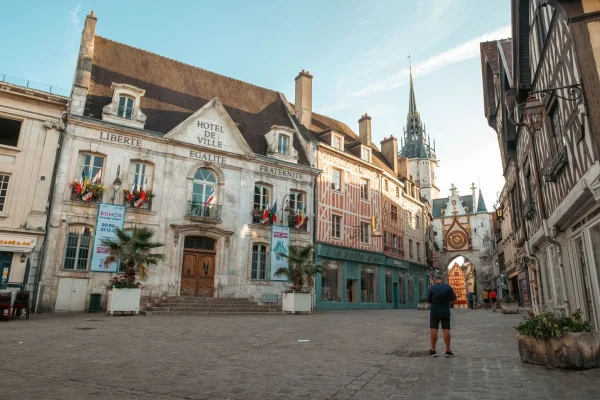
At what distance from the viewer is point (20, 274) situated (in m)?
14.0

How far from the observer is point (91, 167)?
16172 mm

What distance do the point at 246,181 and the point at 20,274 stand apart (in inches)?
374

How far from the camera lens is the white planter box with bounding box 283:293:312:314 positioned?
16.4 meters

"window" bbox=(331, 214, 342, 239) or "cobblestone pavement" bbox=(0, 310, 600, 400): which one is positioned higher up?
"window" bbox=(331, 214, 342, 239)

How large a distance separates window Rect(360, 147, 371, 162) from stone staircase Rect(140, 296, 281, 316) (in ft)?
39.5

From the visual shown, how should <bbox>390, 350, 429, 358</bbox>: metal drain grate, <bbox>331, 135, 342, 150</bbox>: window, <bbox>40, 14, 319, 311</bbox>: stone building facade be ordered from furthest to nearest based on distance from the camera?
1. <bbox>331, 135, 342, 150</bbox>: window
2. <bbox>40, 14, 319, 311</bbox>: stone building facade
3. <bbox>390, 350, 429, 358</bbox>: metal drain grate

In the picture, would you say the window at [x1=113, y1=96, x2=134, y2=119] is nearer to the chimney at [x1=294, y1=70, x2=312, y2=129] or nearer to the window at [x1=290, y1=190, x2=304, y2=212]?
the window at [x1=290, y1=190, x2=304, y2=212]

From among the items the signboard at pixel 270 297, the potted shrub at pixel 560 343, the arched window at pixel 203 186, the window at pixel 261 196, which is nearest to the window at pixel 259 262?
the signboard at pixel 270 297

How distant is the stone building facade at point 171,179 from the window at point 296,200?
54mm

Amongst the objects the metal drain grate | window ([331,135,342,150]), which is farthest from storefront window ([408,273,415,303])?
the metal drain grate

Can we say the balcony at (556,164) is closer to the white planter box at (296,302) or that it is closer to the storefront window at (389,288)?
the white planter box at (296,302)

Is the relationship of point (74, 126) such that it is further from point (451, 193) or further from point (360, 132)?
point (451, 193)

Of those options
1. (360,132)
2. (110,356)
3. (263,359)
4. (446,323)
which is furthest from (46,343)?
(360,132)

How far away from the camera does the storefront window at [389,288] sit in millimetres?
26750
